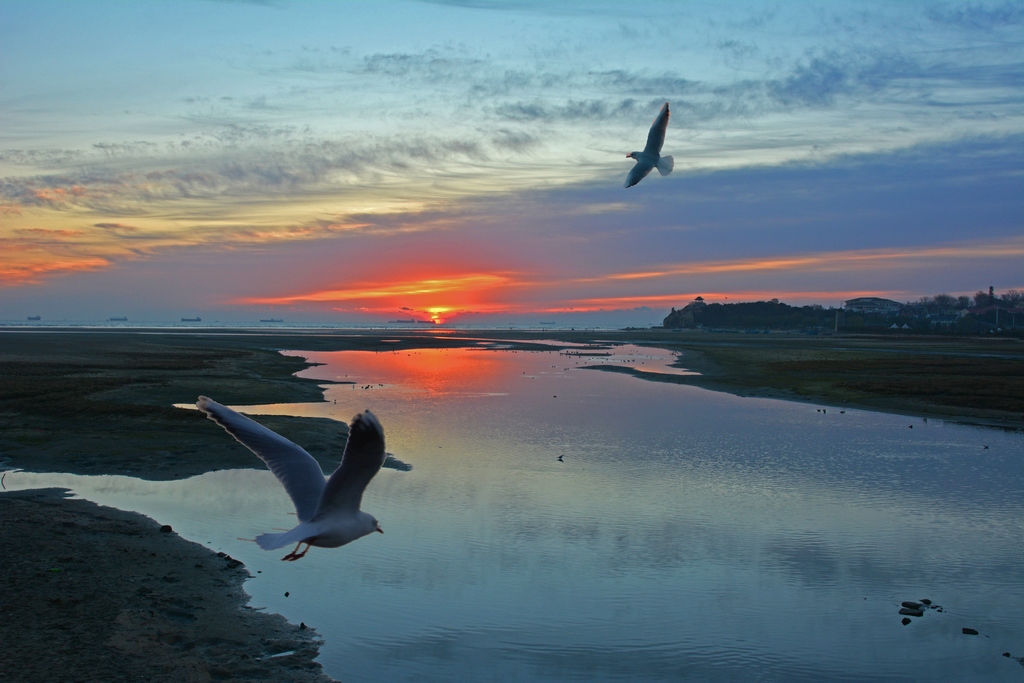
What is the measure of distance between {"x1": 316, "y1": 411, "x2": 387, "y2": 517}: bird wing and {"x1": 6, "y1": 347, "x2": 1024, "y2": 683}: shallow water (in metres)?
3.53

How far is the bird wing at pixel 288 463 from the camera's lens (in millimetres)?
6664

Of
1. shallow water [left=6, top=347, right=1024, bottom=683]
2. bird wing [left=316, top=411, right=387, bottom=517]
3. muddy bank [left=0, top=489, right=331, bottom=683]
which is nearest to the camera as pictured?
bird wing [left=316, top=411, right=387, bottom=517]

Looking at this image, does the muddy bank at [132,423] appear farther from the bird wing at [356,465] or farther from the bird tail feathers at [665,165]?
the bird wing at [356,465]

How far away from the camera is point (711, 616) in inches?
422

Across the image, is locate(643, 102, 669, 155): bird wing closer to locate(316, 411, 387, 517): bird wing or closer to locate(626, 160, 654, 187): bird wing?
locate(626, 160, 654, 187): bird wing

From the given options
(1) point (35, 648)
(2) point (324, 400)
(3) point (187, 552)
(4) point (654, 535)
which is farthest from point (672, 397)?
(1) point (35, 648)

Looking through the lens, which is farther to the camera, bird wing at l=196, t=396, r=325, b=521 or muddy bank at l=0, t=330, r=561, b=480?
muddy bank at l=0, t=330, r=561, b=480

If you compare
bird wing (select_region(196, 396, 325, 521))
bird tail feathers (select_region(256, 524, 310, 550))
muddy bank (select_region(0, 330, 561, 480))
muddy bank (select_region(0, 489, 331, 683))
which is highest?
bird wing (select_region(196, 396, 325, 521))

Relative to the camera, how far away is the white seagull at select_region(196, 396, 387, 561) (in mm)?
5535

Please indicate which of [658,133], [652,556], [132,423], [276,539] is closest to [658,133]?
[658,133]

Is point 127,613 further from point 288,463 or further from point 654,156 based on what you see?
point 654,156

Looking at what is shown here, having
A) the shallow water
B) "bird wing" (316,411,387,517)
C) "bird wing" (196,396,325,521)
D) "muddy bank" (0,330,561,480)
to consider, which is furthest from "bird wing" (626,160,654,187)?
"muddy bank" (0,330,561,480)

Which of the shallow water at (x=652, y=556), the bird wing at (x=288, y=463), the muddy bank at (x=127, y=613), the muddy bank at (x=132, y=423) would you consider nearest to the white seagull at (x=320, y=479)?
the bird wing at (x=288, y=463)

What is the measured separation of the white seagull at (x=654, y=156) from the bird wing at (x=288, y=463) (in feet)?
23.1
